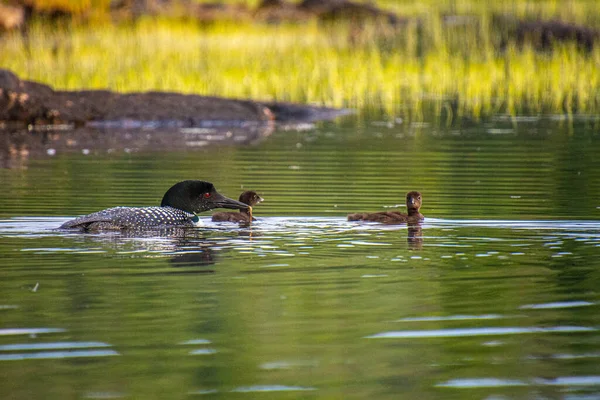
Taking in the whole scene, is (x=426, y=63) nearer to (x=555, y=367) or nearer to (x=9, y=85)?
(x=9, y=85)

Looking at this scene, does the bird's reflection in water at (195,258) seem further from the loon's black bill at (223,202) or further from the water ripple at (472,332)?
the water ripple at (472,332)

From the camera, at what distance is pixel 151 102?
23500 millimetres

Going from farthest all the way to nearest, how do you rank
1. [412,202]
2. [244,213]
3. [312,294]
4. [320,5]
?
[320,5] → [244,213] → [412,202] → [312,294]

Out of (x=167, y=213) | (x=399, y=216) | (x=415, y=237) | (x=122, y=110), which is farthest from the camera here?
(x=122, y=110)

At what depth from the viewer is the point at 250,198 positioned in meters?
12.1

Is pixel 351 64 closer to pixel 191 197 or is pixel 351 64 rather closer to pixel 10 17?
pixel 10 17

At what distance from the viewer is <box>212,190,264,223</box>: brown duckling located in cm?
1166

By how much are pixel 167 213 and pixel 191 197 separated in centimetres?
79

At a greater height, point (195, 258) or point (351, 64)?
point (351, 64)

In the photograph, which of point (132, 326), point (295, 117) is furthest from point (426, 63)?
point (132, 326)

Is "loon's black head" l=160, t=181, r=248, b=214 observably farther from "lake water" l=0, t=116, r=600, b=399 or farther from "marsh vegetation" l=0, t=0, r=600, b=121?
"marsh vegetation" l=0, t=0, r=600, b=121

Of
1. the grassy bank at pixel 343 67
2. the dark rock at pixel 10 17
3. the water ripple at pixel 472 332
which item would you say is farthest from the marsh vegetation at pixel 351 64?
the water ripple at pixel 472 332

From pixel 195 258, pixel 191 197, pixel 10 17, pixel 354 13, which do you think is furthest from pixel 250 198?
pixel 354 13

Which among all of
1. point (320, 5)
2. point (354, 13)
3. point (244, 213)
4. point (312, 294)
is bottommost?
point (312, 294)
